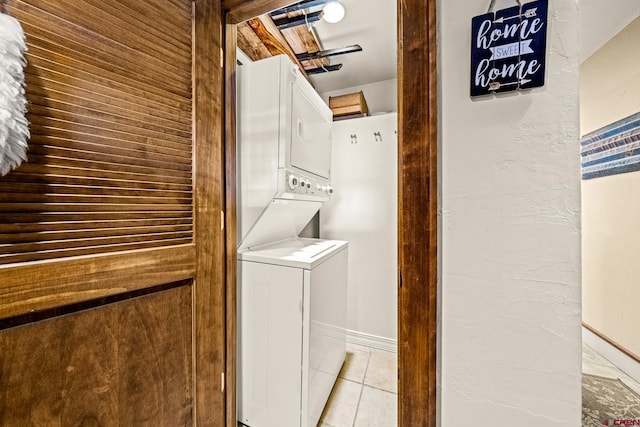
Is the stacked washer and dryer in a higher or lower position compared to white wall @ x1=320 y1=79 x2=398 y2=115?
lower

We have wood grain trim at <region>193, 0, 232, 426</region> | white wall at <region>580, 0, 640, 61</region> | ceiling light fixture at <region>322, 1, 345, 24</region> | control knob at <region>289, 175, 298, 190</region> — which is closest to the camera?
wood grain trim at <region>193, 0, 232, 426</region>

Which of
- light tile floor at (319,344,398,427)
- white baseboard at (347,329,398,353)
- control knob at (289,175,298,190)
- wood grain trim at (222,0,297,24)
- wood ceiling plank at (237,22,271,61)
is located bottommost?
light tile floor at (319,344,398,427)

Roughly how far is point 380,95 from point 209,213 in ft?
8.22

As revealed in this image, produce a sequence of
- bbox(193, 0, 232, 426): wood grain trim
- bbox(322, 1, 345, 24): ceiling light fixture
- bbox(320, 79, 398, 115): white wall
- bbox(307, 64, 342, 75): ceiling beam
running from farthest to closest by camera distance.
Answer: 1. bbox(320, 79, 398, 115): white wall
2. bbox(307, 64, 342, 75): ceiling beam
3. bbox(322, 1, 345, 24): ceiling light fixture
4. bbox(193, 0, 232, 426): wood grain trim

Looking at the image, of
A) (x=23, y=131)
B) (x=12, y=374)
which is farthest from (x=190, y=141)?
(x=12, y=374)

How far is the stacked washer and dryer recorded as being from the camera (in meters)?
1.27

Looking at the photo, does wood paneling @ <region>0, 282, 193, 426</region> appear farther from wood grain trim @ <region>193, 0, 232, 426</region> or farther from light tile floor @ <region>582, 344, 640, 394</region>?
light tile floor @ <region>582, 344, 640, 394</region>

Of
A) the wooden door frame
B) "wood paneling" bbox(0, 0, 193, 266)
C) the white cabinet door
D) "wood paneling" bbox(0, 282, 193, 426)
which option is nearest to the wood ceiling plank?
"wood paneling" bbox(0, 0, 193, 266)

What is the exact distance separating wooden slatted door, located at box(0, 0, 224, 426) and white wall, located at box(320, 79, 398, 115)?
220 centimetres

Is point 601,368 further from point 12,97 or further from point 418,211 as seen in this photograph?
point 12,97

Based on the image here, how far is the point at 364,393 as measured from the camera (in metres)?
1.75

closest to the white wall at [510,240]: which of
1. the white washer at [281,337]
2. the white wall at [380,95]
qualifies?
the white washer at [281,337]

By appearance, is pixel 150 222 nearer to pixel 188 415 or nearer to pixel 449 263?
pixel 188 415

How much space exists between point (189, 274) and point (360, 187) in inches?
68.6
